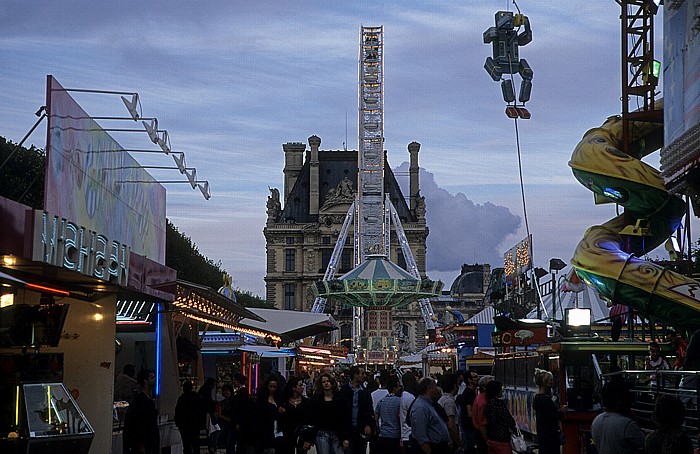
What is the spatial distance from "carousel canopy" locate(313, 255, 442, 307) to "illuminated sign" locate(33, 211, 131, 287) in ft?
130

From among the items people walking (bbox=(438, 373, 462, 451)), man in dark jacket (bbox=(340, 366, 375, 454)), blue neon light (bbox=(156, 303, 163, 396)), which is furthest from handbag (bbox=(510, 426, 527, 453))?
blue neon light (bbox=(156, 303, 163, 396))

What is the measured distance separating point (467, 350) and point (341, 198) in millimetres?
73074

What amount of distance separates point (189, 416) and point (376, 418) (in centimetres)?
278

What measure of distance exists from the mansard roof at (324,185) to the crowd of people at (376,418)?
101 m

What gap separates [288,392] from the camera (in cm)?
1355

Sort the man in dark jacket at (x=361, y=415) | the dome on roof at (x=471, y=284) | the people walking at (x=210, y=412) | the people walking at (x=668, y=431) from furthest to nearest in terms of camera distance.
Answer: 1. the dome on roof at (x=471, y=284)
2. the people walking at (x=210, y=412)
3. the man in dark jacket at (x=361, y=415)
4. the people walking at (x=668, y=431)

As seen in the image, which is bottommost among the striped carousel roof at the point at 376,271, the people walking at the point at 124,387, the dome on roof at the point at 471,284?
the people walking at the point at 124,387

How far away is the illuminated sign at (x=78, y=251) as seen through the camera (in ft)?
32.8

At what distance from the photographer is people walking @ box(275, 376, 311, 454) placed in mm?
13328

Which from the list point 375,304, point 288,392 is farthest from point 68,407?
point 375,304

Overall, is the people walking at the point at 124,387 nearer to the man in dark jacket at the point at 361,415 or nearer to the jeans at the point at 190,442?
the jeans at the point at 190,442

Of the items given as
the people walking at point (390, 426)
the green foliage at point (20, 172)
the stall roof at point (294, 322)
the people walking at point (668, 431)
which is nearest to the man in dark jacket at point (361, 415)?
the people walking at point (390, 426)

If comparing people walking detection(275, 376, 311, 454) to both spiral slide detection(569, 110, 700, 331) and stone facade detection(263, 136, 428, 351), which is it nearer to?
spiral slide detection(569, 110, 700, 331)

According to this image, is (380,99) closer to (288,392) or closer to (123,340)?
(123,340)
